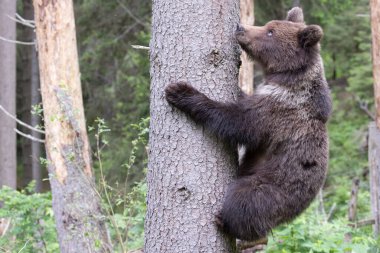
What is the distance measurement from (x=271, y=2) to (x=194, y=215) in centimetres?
1158

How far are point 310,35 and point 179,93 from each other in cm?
138

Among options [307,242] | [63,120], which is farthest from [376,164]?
[63,120]

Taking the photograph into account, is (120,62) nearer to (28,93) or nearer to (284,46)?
(28,93)

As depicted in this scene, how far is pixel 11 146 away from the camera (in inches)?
549

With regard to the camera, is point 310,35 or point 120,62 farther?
point 120,62

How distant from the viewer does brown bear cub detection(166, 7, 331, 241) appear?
417 centimetres

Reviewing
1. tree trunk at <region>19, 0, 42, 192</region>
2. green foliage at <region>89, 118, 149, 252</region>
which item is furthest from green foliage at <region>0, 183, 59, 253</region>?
tree trunk at <region>19, 0, 42, 192</region>

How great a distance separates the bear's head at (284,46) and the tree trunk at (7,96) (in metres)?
10.2

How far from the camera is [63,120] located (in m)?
7.54

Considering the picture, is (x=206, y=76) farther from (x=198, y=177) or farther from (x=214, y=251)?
(x=214, y=251)

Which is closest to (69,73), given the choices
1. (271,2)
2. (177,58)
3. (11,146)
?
(177,58)

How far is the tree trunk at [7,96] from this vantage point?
13.8 m

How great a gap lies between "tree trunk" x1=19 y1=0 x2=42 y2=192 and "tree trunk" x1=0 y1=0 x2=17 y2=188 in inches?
186

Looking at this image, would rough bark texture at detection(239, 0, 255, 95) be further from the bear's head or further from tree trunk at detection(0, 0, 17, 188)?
tree trunk at detection(0, 0, 17, 188)
